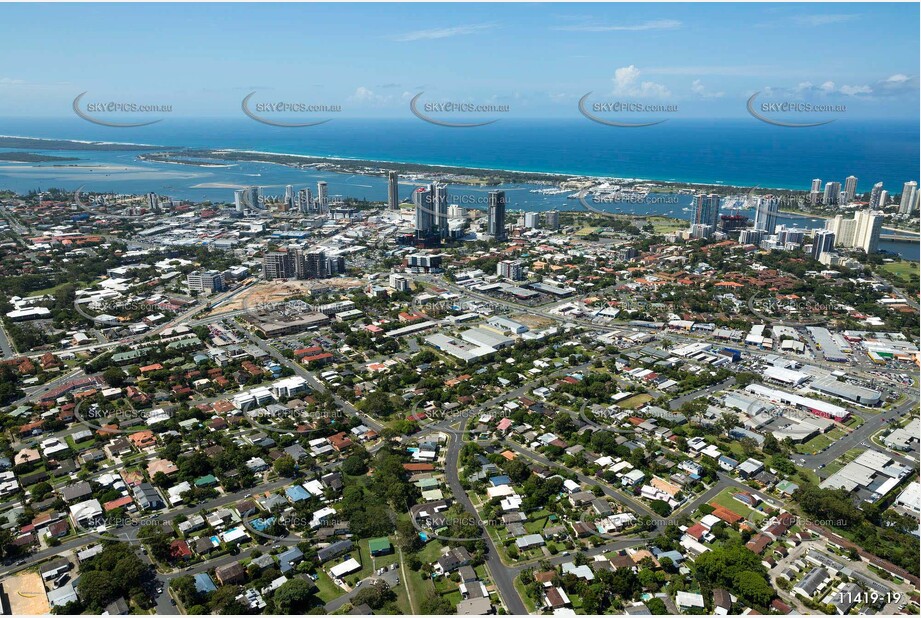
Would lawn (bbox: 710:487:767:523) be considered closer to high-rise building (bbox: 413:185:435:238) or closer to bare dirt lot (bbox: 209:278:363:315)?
bare dirt lot (bbox: 209:278:363:315)

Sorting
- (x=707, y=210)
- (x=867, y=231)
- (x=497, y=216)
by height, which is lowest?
(x=867, y=231)

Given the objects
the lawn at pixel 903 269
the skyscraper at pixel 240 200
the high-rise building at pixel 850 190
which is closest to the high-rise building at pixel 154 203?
the skyscraper at pixel 240 200

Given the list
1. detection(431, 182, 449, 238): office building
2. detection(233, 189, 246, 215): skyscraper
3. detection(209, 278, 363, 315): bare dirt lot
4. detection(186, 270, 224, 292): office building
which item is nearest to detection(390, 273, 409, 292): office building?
detection(209, 278, 363, 315): bare dirt lot

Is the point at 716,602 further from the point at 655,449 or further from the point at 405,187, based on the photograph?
the point at 405,187

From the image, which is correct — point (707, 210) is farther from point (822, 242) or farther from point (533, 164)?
point (533, 164)

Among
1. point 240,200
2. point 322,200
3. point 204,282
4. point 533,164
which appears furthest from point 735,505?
point 533,164

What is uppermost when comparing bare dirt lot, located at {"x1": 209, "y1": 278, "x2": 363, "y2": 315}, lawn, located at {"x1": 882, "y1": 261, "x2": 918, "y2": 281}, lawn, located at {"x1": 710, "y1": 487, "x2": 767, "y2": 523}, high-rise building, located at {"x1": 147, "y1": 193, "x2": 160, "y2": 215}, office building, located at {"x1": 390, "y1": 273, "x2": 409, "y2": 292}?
high-rise building, located at {"x1": 147, "y1": 193, "x2": 160, "y2": 215}

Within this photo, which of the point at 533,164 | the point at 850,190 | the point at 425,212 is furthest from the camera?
the point at 533,164

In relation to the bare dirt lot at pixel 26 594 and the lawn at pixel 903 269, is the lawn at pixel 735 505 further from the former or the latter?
the lawn at pixel 903 269

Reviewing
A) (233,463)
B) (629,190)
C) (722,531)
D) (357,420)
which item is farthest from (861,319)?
(629,190)
